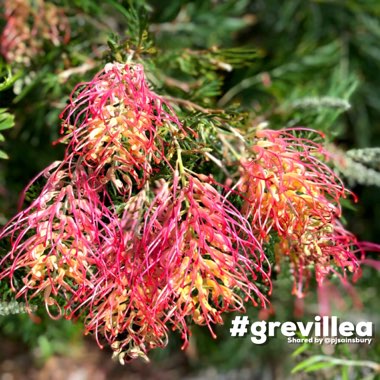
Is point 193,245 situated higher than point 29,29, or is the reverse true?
point 29,29

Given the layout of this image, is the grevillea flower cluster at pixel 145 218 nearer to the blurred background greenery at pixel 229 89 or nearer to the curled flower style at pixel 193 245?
the curled flower style at pixel 193 245

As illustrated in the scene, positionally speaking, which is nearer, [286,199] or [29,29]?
[286,199]

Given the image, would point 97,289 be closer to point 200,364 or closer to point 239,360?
point 239,360

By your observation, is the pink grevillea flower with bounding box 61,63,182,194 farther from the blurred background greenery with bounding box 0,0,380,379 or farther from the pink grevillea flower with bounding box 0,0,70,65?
the pink grevillea flower with bounding box 0,0,70,65

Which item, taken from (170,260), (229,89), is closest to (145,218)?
(170,260)

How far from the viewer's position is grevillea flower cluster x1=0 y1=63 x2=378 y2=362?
1.98 feet

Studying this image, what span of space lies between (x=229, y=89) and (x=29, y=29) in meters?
0.33

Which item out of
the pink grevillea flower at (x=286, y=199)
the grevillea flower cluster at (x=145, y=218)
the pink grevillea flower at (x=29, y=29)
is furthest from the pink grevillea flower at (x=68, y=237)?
the pink grevillea flower at (x=29, y=29)

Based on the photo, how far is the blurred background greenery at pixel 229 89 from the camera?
906 millimetres

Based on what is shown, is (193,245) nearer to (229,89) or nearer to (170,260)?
→ (170,260)

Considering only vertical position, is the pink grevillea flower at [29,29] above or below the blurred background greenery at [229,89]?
above

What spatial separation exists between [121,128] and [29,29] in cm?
49

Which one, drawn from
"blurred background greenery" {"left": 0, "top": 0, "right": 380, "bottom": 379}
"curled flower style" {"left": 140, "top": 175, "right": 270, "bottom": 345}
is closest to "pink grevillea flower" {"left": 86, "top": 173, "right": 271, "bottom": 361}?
"curled flower style" {"left": 140, "top": 175, "right": 270, "bottom": 345}

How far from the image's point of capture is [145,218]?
1.96ft
